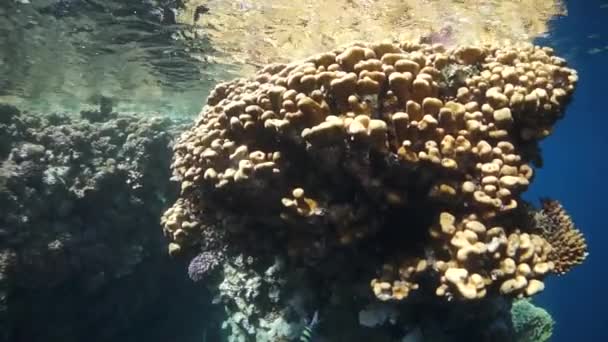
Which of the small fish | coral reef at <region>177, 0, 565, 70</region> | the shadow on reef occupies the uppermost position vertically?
coral reef at <region>177, 0, 565, 70</region>

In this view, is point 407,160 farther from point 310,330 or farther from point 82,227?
point 82,227

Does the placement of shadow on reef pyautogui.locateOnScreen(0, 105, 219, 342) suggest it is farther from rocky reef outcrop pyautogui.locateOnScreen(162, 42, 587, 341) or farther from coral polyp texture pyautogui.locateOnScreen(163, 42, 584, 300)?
coral polyp texture pyautogui.locateOnScreen(163, 42, 584, 300)

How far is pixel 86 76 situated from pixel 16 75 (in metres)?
2.82

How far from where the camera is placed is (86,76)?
19172 millimetres

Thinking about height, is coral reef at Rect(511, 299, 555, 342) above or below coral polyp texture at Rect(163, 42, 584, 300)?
below

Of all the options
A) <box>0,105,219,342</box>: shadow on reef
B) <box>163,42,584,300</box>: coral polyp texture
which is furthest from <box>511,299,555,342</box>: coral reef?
<box>0,105,219,342</box>: shadow on reef

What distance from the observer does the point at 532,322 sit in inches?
313

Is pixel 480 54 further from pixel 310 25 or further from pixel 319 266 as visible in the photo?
pixel 310 25

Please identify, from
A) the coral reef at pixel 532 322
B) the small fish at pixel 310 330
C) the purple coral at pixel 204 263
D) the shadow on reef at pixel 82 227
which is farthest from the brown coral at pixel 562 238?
the shadow on reef at pixel 82 227

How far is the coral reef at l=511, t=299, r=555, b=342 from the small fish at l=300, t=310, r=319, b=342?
449 cm

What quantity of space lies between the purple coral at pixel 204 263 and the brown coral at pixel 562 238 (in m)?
4.20

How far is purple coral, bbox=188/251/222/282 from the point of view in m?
6.13

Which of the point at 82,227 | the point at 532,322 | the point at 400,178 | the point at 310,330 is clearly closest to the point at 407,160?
the point at 400,178

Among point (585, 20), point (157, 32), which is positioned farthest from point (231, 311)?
point (585, 20)
